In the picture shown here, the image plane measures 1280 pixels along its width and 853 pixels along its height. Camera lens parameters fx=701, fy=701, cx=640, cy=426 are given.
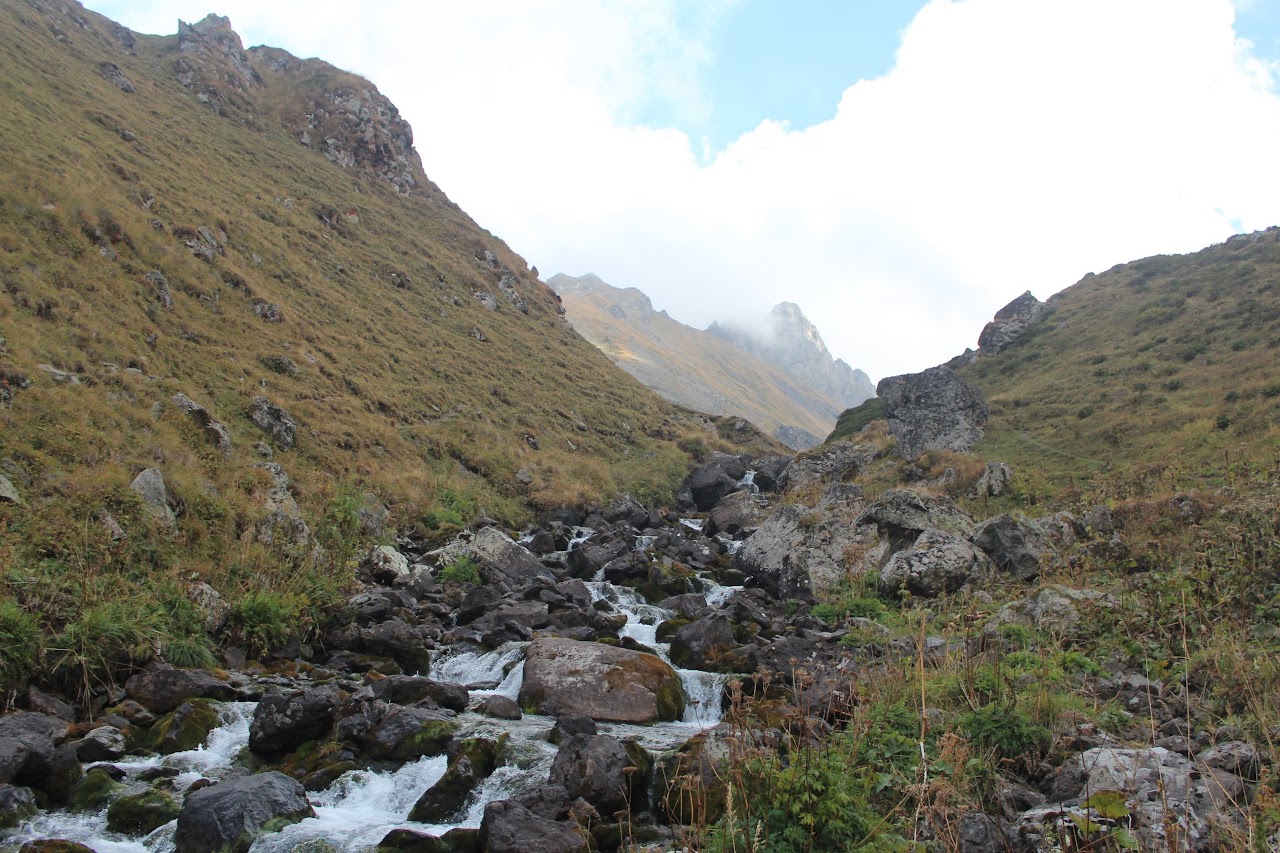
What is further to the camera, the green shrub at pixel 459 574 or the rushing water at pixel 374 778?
the green shrub at pixel 459 574

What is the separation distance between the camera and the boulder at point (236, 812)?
22.8 ft

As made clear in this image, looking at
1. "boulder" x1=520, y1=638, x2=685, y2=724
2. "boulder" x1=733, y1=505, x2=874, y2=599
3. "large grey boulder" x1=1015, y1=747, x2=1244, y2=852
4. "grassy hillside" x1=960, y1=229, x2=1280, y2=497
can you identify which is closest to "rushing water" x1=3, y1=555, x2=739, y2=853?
"boulder" x1=520, y1=638, x2=685, y2=724

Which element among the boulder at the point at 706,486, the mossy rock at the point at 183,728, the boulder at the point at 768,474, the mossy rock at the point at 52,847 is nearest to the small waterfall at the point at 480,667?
the mossy rock at the point at 183,728

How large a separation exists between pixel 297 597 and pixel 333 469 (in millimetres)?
11294

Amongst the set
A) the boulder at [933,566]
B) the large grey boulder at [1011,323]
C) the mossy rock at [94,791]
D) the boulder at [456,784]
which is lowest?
the mossy rock at [94,791]

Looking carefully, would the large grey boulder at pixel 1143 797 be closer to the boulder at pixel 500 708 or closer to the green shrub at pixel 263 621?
the boulder at pixel 500 708

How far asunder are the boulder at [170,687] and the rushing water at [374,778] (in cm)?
39

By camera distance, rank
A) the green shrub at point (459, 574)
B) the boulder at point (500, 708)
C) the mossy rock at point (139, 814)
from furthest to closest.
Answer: the green shrub at point (459, 574) < the boulder at point (500, 708) < the mossy rock at point (139, 814)

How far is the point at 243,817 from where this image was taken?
7.21 m

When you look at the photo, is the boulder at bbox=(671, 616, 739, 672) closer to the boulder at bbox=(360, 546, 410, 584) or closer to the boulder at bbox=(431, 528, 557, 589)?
the boulder at bbox=(431, 528, 557, 589)

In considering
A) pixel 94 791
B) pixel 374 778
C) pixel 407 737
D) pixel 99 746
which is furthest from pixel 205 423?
pixel 374 778

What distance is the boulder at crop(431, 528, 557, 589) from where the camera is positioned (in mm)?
20016

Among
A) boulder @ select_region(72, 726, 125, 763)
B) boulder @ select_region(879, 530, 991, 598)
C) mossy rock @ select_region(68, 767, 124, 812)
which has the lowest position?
boulder @ select_region(72, 726, 125, 763)

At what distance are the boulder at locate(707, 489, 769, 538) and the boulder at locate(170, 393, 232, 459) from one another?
64.6 ft
